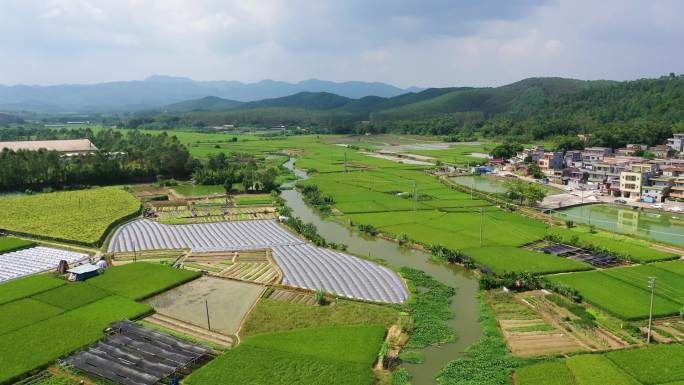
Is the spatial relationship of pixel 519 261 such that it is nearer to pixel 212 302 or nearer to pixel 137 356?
pixel 212 302

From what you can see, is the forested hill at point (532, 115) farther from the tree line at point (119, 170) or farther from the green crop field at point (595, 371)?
the green crop field at point (595, 371)

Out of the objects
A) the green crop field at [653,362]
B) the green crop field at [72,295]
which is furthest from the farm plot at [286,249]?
the green crop field at [653,362]

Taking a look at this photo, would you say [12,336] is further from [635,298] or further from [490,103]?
[490,103]

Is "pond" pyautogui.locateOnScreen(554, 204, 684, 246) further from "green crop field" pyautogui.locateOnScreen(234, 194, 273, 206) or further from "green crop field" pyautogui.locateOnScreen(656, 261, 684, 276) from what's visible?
"green crop field" pyautogui.locateOnScreen(234, 194, 273, 206)

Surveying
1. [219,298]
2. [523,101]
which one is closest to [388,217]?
[219,298]

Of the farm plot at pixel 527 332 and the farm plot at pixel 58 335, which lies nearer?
the farm plot at pixel 58 335

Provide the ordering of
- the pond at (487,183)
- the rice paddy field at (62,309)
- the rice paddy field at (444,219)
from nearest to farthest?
the rice paddy field at (62,309) → the rice paddy field at (444,219) → the pond at (487,183)

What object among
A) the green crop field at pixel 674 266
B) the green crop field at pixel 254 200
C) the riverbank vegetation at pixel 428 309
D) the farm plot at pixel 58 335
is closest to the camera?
the farm plot at pixel 58 335

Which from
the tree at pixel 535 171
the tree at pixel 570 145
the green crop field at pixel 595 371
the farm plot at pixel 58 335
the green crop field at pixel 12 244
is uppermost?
the tree at pixel 570 145
